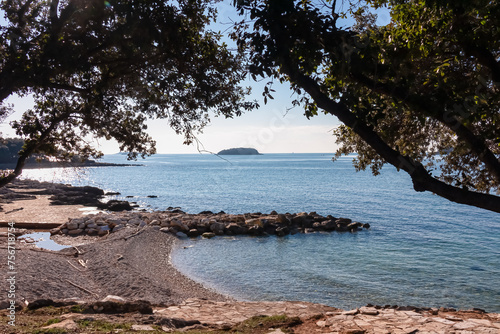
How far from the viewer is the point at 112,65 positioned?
8.23 meters

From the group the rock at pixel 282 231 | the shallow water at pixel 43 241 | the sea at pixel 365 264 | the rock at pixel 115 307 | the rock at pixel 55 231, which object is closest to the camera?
the rock at pixel 115 307

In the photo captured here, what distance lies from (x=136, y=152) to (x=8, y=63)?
3722 millimetres

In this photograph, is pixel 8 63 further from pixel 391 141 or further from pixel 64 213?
pixel 64 213

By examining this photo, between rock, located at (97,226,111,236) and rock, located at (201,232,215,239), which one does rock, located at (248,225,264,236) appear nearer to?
rock, located at (201,232,215,239)

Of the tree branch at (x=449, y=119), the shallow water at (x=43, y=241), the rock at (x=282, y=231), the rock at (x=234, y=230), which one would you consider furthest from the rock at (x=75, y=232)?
the tree branch at (x=449, y=119)

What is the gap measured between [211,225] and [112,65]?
20.6 metres

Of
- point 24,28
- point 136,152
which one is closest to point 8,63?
point 24,28

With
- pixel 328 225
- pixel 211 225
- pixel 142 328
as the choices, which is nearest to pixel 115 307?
pixel 142 328

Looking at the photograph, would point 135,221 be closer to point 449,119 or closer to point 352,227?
point 352,227

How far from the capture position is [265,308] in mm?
10859

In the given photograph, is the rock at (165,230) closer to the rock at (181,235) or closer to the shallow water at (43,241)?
the rock at (181,235)

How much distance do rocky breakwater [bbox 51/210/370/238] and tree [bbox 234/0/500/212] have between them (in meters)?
20.1

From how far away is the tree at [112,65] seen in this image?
272 inches

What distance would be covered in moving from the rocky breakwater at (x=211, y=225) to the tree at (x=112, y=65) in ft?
48.4
